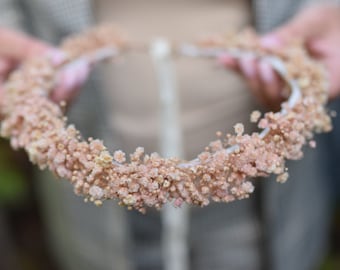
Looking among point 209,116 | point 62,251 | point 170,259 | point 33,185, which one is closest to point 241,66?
point 209,116

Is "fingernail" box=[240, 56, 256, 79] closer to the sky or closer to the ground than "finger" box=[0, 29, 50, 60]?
closer to the ground

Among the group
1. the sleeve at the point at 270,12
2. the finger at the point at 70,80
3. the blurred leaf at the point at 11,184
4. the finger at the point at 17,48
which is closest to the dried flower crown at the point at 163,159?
the finger at the point at 70,80

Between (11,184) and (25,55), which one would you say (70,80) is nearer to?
(25,55)

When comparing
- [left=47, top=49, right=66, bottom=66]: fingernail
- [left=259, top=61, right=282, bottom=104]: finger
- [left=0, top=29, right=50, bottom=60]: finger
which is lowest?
[left=259, top=61, right=282, bottom=104]: finger

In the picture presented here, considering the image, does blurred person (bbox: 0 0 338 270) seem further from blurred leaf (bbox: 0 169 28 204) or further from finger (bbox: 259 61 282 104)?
blurred leaf (bbox: 0 169 28 204)

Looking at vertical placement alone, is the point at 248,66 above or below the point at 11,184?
below

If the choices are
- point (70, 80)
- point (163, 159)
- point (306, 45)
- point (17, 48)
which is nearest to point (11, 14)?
point (17, 48)

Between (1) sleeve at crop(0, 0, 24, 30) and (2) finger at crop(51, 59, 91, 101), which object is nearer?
(2) finger at crop(51, 59, 91, 101)

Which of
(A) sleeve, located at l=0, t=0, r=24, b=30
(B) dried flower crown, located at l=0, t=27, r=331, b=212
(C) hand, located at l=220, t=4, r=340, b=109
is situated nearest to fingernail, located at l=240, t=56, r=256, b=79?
(C) hand, located at l=220, t=4, r=340, b=109
